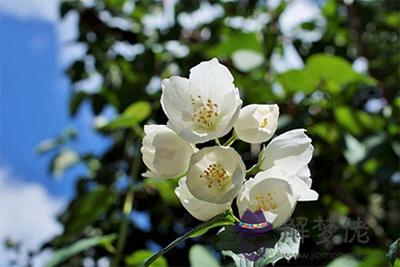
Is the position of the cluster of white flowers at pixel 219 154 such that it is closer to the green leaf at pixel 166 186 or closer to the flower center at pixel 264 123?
the flower center at pixel 264 123

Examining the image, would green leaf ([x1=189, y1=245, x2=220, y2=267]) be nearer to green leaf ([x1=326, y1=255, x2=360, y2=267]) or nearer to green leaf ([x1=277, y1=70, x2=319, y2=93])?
green leaf ([x1=326, y1=255, x2=360, y2=267])

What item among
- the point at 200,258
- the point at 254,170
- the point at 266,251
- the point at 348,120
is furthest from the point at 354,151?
the point at 266,251

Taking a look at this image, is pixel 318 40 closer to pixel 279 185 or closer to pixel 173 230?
pixel 173 230

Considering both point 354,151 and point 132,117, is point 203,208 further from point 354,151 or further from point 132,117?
point 354,151

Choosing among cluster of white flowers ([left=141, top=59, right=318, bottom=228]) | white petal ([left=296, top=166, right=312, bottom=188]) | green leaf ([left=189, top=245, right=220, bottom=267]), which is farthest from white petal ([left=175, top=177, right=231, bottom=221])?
green leaf ([left=189, top=245, right=220, bottom=267])

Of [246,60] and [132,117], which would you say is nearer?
[132,117]

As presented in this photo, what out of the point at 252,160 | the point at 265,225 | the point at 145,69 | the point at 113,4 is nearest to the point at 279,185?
the point at 265,225
